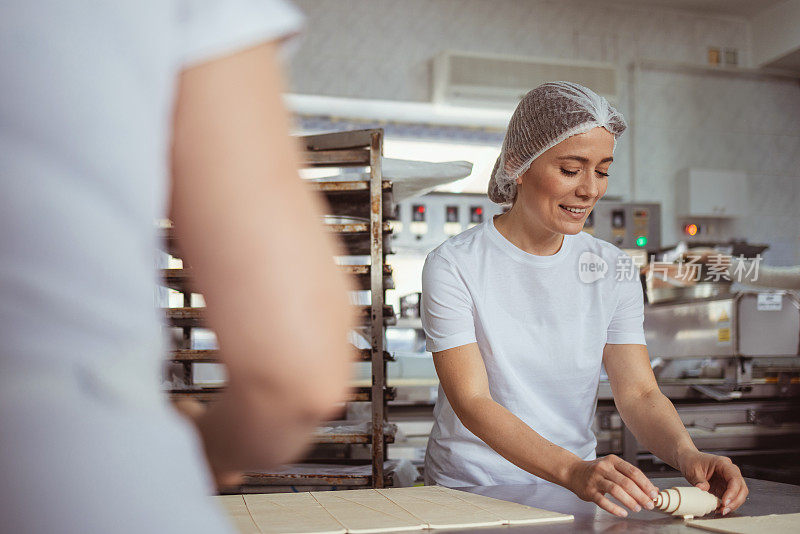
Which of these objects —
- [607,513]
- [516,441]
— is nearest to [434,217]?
[516,441]

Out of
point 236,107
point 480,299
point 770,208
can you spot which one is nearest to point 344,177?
point 480,299

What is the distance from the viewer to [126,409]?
36 centimetres

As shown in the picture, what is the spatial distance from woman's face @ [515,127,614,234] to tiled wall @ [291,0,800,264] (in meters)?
3.40

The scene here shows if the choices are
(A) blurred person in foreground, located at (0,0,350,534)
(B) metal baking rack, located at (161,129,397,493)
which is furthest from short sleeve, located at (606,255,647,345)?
(A) blurred person in foreground, located at (0,0,350,534)

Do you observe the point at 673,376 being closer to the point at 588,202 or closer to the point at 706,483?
the point at 588,202

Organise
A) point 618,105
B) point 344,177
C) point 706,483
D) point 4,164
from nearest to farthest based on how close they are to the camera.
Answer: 1. point 4,164
2. point 706,483
3. point 344,177
4. point 618,105

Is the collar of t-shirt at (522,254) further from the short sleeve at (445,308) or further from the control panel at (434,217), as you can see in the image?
the control panel at (434,217)

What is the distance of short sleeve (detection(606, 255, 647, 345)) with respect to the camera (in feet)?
6.24

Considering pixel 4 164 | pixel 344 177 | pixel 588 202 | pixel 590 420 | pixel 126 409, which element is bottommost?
pixel 590 420

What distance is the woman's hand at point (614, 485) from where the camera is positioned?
123 centimetres

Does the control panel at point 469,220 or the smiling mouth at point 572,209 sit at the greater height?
the control panel at point 469,220

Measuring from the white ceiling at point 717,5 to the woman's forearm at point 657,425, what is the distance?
4.51 metres

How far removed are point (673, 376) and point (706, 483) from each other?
7.49 ft

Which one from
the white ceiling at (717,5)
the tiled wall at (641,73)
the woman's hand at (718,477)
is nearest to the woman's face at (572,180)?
the woman's hand at (718,477)
